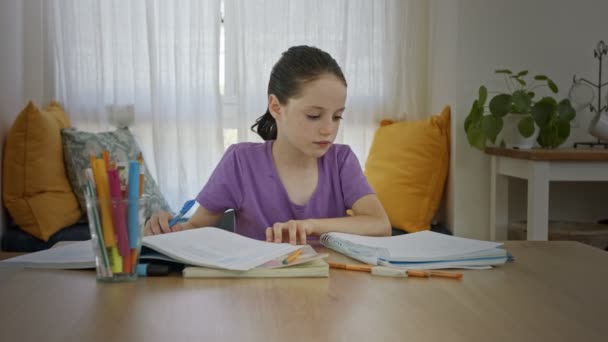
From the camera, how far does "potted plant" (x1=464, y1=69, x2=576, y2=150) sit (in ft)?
8.74

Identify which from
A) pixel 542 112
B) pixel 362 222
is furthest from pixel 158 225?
pixel 542 112

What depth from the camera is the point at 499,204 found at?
2.85 m

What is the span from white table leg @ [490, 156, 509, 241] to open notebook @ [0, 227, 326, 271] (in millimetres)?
1829

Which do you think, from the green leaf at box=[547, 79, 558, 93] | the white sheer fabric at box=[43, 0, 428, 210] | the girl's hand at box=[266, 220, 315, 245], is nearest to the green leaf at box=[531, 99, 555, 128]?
the green leaf at box=[547, 79, 558, 93]

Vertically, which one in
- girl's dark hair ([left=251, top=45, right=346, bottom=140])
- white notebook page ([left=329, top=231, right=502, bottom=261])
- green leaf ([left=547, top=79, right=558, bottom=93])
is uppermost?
girl's dark hair ([left=251, top=45, right=346, bottom=140])

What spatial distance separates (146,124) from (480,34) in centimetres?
152

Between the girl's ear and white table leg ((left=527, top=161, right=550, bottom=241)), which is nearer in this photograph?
the girl's ear

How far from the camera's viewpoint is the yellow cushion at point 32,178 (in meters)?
2.73

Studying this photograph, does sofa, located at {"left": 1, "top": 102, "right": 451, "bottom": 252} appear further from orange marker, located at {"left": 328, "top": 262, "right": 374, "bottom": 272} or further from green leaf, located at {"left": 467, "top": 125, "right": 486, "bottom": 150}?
orange marker, located at {"left": 328, "top": 262, "right": 374, "bottom": 272}

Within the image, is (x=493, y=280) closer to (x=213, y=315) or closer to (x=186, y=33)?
(x=213, y=315)

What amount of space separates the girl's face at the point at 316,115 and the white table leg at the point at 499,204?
1372 millimetres

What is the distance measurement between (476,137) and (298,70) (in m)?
1.25

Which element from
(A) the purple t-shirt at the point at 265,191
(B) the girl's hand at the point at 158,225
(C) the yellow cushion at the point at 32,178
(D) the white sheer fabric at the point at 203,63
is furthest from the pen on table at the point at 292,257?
(D) the white sheer fabric at the point at 203,63

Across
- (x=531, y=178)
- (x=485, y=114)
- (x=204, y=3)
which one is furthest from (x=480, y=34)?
(x=204, y=3)
